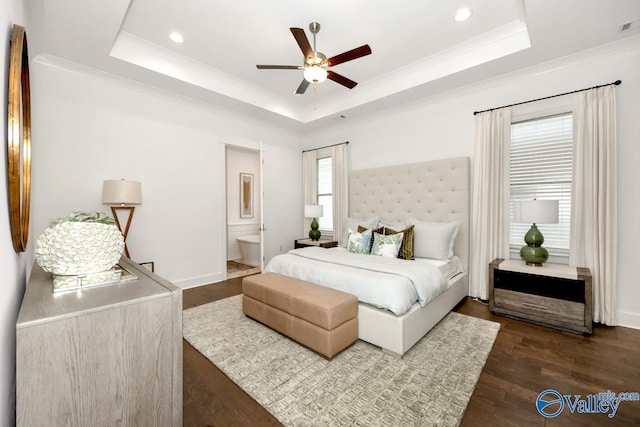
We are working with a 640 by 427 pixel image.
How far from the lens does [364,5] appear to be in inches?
100

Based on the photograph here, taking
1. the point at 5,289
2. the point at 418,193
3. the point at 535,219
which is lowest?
the point at 5,289

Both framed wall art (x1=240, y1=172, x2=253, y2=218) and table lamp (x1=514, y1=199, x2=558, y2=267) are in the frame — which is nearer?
table lamp (x1=514, y1=199, x2=558, y2=267)

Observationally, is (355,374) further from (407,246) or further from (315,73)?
(315,73)

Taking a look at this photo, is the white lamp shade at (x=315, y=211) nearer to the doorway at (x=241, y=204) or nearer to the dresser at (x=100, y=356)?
the doorway at (x=241, y=204)

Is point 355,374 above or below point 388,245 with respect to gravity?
below

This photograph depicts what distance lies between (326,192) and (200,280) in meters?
2.80

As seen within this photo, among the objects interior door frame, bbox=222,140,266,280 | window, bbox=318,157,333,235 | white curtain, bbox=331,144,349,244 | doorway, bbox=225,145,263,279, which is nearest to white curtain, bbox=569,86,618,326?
white curtain, bbox=331,144,349,244

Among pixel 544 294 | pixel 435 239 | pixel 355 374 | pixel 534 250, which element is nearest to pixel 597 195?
pixel 534 250

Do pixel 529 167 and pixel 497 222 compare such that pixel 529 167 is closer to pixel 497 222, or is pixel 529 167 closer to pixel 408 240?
pixel 497 222

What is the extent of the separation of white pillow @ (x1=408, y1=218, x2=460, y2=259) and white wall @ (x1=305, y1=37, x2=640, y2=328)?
42.7 inches

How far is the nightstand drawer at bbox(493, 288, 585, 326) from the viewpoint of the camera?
8.55 ft

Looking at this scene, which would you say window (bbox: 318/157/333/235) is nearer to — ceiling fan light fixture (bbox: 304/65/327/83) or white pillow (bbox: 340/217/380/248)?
white pillow (bbox: 340/217/380/248)

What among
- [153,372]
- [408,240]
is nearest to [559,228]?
[408,240]

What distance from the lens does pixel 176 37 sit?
2.99m
